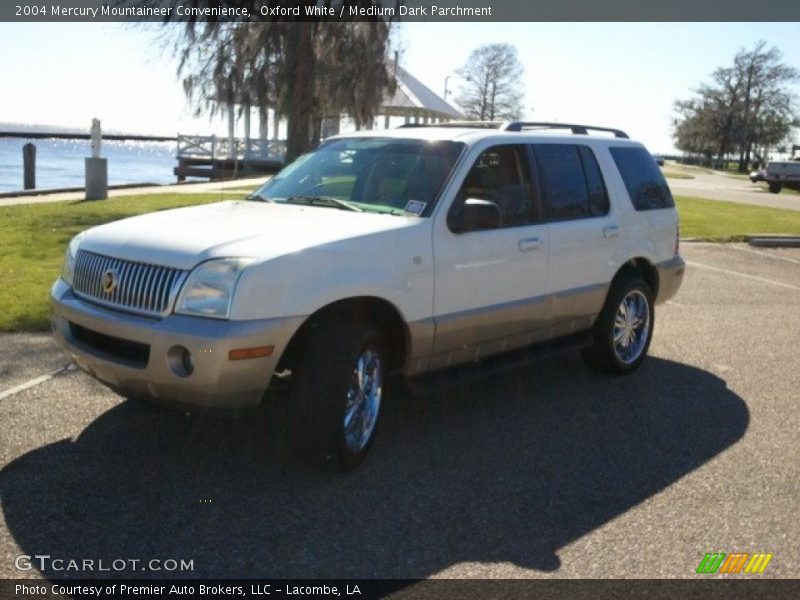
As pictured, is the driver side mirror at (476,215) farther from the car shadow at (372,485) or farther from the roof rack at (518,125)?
the car shadow at (372,485)

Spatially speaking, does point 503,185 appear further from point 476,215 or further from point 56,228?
point 56,228

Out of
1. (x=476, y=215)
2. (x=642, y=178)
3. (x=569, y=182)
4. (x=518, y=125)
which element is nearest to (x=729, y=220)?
(x=642, y=178)

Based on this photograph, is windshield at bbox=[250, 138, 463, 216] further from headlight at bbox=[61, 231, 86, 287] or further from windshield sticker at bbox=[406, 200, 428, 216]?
headlight at bbox=[61, 231, 86, 287]

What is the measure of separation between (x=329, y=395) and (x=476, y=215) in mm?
1489

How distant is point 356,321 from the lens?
4.78 meters

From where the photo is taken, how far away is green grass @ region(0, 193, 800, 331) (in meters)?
8.42

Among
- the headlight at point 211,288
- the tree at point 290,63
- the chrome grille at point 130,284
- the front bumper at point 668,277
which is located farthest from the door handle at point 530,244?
the tree at point 290,63

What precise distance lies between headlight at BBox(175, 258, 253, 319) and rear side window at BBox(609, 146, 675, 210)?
382 cm

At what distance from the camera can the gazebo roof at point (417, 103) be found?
43.2 metres

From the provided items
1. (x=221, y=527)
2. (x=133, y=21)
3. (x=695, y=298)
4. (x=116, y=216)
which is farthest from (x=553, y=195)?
(x=133, y=21)

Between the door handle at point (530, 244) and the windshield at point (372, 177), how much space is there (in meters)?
0.71

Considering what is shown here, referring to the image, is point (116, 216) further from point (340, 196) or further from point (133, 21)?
point (340, 196)

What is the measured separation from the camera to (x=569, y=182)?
256 inches

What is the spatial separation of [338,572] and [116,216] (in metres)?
13.8
